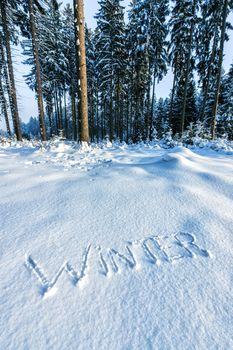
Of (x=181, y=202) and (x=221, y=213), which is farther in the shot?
(x=181, y=202)

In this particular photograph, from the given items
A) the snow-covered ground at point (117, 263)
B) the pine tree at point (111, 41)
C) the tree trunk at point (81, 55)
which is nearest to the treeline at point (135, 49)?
the pine tree at point (111, 41)

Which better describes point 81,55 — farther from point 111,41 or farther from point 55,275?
point 111,41

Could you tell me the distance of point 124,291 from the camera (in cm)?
129

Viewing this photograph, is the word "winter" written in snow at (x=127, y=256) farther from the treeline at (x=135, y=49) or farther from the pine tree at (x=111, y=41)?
the pine tree at (x=111, y=41)

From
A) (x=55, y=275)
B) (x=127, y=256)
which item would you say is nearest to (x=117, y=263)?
(x=127, y=256)

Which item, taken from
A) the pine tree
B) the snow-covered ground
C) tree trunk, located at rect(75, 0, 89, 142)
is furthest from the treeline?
the snow-covered ground

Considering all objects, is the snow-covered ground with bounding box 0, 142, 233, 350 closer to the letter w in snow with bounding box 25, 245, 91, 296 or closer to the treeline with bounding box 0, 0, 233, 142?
the letter w in snow with bounding box 25, 245, 91, 296

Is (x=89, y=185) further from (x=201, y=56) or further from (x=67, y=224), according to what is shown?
(x=201, y=56)

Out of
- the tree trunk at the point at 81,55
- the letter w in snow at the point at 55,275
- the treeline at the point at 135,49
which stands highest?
the treeline at the point at 135,49

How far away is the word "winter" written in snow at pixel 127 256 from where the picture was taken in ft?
4.58

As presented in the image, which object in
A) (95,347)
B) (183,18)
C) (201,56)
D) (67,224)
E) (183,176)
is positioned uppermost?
(183,18)

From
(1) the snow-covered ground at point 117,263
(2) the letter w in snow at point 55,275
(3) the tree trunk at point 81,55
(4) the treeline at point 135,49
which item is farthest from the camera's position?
(4) the treeline at point 135,49

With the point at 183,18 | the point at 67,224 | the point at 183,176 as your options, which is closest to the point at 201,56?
the point at 183,18

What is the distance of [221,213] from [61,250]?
1.56m
